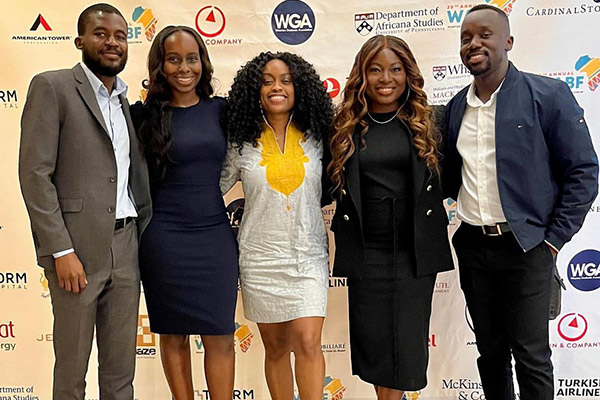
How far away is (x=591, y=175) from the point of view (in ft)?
7.05

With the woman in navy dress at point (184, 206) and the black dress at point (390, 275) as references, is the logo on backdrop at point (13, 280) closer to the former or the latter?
the woman in navy dress at point (184, 206)

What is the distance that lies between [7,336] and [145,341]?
809 mm

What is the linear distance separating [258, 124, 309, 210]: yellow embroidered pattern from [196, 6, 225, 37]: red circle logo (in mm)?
906

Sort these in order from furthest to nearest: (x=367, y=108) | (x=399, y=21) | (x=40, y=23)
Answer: (x=40, y=23), (x=399, y=21), (x=367, y=108)

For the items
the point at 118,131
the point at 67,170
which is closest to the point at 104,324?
the point at 67,170

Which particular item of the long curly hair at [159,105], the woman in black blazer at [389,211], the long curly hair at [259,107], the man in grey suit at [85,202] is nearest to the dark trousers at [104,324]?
the man in grey suit at [85,202]

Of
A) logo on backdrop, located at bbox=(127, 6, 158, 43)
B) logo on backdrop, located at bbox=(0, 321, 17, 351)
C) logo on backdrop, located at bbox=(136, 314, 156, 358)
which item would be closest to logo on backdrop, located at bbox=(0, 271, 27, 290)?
logo on backdrop, located at bbox=(0, 321, 17, 351)

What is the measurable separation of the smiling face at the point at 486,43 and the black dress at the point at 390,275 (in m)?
0.39

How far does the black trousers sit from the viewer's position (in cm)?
220

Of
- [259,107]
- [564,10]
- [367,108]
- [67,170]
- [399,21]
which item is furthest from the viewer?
[399,21]

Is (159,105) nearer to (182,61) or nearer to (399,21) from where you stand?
(182,61)

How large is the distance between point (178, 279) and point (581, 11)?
2392 mm

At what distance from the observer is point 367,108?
7.55 ft

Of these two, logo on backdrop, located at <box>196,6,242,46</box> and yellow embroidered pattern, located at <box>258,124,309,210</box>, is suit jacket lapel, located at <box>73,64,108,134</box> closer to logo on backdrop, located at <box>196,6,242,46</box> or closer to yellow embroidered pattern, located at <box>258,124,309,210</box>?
yellow embroidered pattern, located at <box>258,124,309,210</box>
